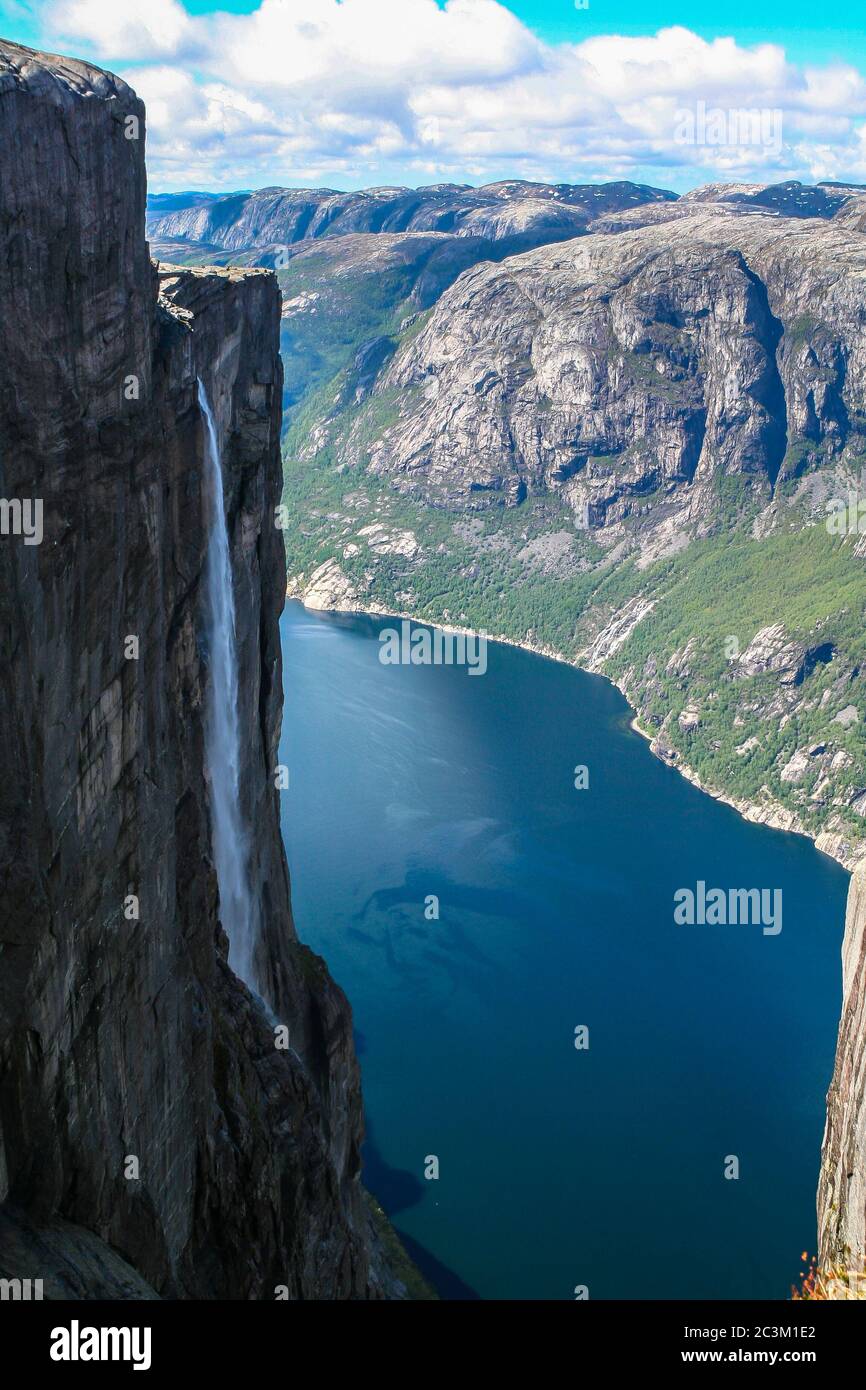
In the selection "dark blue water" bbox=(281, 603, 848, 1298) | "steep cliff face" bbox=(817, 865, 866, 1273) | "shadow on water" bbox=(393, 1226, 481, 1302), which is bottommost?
"shadow on water" bbox=(393, 1226, 481, 1302)

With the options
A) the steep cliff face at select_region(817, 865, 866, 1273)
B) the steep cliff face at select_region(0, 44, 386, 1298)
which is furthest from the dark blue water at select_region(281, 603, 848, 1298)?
the steep cliff face at select_region(817, 865, 866, 1273)

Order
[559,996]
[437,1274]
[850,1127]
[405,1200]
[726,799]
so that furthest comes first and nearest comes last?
[726,799], [559,996], [405,1200], [437,1274], [850,1127]

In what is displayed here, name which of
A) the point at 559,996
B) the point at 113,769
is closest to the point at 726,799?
the point at 559,996

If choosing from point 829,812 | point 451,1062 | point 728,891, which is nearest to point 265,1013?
point 451,1062

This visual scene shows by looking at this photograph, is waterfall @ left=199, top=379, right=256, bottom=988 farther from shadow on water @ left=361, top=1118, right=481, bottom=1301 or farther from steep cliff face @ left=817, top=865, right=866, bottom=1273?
shadow on water @ left=361, top=1118, right=481, bottom=1301

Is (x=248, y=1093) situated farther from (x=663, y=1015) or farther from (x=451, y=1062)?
(x=663, y=1015)

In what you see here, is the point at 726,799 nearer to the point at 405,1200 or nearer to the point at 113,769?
the point at 405,1200
